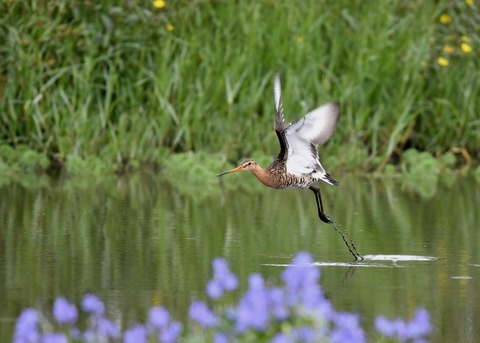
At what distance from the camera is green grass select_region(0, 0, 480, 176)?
13742 millimetres

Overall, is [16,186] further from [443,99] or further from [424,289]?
[424,289]

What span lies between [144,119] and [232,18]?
154 centimetres

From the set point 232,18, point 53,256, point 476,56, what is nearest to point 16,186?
point 232,18

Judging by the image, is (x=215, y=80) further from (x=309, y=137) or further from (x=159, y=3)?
(x=309, y=137)

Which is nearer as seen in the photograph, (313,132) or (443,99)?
(313,132)

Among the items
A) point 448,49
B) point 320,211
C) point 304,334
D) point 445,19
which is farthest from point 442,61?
point 304,334

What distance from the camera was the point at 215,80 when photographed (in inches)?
556

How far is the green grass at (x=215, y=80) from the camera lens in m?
13.7

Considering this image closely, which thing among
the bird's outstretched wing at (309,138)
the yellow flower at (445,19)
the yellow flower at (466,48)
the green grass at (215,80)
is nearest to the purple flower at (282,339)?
the bird's outstretched wing at (309,138)

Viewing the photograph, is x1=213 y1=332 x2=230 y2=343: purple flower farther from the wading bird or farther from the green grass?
the green grass

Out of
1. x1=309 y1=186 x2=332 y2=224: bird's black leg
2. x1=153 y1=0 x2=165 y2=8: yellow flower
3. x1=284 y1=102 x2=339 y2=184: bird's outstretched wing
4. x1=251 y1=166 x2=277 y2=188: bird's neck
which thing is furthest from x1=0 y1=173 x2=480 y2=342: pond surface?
x1=153 y1=0 x2=165 y2=8: yellow flower

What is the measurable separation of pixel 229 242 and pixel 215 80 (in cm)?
525

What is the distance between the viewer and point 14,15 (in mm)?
13859

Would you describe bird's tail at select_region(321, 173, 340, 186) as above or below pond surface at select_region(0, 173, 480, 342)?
above
